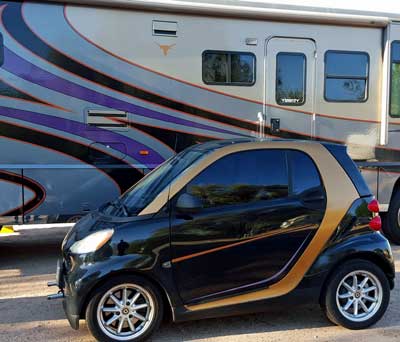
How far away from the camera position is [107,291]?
393cm

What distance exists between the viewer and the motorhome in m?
6.13

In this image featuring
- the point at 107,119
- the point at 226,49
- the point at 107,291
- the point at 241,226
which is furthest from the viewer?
the point at 226,49

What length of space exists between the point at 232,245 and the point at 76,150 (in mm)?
2944

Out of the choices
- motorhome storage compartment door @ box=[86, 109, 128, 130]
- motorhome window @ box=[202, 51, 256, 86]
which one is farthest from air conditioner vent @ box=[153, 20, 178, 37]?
motorhome storage compartment door @ box=[86, 109, 128, 130]

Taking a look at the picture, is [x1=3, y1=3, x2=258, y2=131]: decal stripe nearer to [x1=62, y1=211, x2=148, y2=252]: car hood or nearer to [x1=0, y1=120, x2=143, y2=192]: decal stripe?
[x1=0, y1=120, x2=143, y2=192]: decal stripe

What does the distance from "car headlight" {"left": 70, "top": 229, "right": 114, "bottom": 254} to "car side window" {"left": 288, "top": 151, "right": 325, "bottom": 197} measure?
1621 millimetres

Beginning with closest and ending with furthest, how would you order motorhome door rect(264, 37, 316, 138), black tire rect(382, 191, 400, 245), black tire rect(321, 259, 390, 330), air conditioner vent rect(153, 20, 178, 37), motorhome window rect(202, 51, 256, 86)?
black tire rect(321, 259, 390, 330) < air conditioner vent rect(153, 20, 178, 37) < motorhome window rect(202, 51, 256, 86) < motorhome door rect(264, 37, 316, 138) < black tire rect(382, 191, 400, 245)

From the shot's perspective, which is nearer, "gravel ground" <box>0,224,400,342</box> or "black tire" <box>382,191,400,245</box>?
"gravel ground" <box>0,224,400,342</box>

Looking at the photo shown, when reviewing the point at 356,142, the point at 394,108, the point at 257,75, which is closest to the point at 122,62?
the point at 257,75

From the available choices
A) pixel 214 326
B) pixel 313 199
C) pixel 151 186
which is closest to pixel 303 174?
pixel 313 199

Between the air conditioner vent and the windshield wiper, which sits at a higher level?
the air conditioner vent

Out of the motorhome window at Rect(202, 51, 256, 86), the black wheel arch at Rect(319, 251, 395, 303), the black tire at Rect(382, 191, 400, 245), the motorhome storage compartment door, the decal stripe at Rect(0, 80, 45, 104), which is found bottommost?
the black tire at Rect(382, 191, 400, 245)

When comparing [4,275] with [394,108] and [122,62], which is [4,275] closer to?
[122,62]

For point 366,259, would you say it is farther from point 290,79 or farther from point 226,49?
point 226,49
